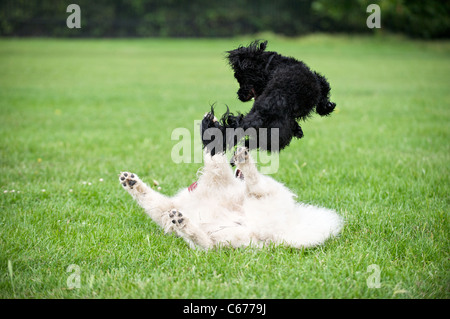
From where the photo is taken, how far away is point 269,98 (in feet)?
8.49

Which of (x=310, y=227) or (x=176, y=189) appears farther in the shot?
(x=176, y=189)

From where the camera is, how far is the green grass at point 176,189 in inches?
101

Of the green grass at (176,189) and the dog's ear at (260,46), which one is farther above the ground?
the dog's ear at (260,46)

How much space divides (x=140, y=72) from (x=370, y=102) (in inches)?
332

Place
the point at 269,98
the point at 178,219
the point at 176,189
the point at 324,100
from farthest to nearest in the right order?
the point at 176,189 < the point at 324,100 < the point at 178,219 < the point at 269,98

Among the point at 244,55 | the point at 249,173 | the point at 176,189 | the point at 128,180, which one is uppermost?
the point at 244,55

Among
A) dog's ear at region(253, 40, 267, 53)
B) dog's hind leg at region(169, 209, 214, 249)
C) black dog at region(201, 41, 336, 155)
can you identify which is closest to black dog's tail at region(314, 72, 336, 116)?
black dog at region(201, 41, 336, 155)

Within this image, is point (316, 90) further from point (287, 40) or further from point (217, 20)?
point (217, 20)

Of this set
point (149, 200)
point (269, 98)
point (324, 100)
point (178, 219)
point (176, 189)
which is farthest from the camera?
point (176, 189)

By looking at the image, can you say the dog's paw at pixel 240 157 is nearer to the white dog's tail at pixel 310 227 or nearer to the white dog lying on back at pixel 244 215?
the white dog lying on back at pixel 244 215

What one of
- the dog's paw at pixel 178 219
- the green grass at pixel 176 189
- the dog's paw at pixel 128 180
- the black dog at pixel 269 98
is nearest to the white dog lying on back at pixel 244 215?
the dog's paw at pixel 178 219

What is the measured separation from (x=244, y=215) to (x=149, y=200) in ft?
2.58

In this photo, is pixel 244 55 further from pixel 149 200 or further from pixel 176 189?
pixel 176 189

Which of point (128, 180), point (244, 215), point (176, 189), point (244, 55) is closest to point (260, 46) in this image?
point (244, 55)
